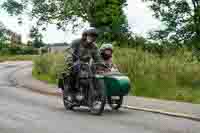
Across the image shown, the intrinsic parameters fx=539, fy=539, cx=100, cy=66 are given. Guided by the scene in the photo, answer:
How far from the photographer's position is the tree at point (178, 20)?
23219mm

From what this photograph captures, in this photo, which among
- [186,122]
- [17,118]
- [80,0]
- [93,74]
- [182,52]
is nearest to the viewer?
[186,122]

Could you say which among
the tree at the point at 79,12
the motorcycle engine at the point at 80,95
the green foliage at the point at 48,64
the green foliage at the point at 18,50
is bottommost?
the green foliage at the point at 18,50

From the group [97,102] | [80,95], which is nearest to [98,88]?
[97,102]

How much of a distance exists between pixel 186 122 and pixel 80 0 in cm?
3299

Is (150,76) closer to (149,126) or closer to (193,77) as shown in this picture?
(193,77)

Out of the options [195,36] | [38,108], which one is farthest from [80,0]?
[38,108]

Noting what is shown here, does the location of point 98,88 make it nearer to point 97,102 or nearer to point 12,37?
point 97,102

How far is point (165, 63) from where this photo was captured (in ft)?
71.7

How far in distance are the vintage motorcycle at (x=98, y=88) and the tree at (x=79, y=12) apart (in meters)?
28.3

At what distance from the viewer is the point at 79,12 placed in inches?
1738

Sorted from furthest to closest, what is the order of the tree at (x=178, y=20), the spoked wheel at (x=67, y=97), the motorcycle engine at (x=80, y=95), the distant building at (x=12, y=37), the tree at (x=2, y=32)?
the distant building at (x=12, y=37) < the tree at (x=2, y=32) < the tree at (x=178, y=20) < the spoked wheel at (x=67, y=97) < the motorcycle engine at (x=80, y=95)

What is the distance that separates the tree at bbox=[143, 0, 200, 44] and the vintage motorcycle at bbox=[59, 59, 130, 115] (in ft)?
34.1

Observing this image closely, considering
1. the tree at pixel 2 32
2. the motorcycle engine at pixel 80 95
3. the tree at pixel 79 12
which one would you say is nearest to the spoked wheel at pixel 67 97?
the motorcycle engine at pixel 80 95

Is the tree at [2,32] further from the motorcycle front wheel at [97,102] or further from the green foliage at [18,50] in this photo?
the motorcycle front wheel at [97,102]
